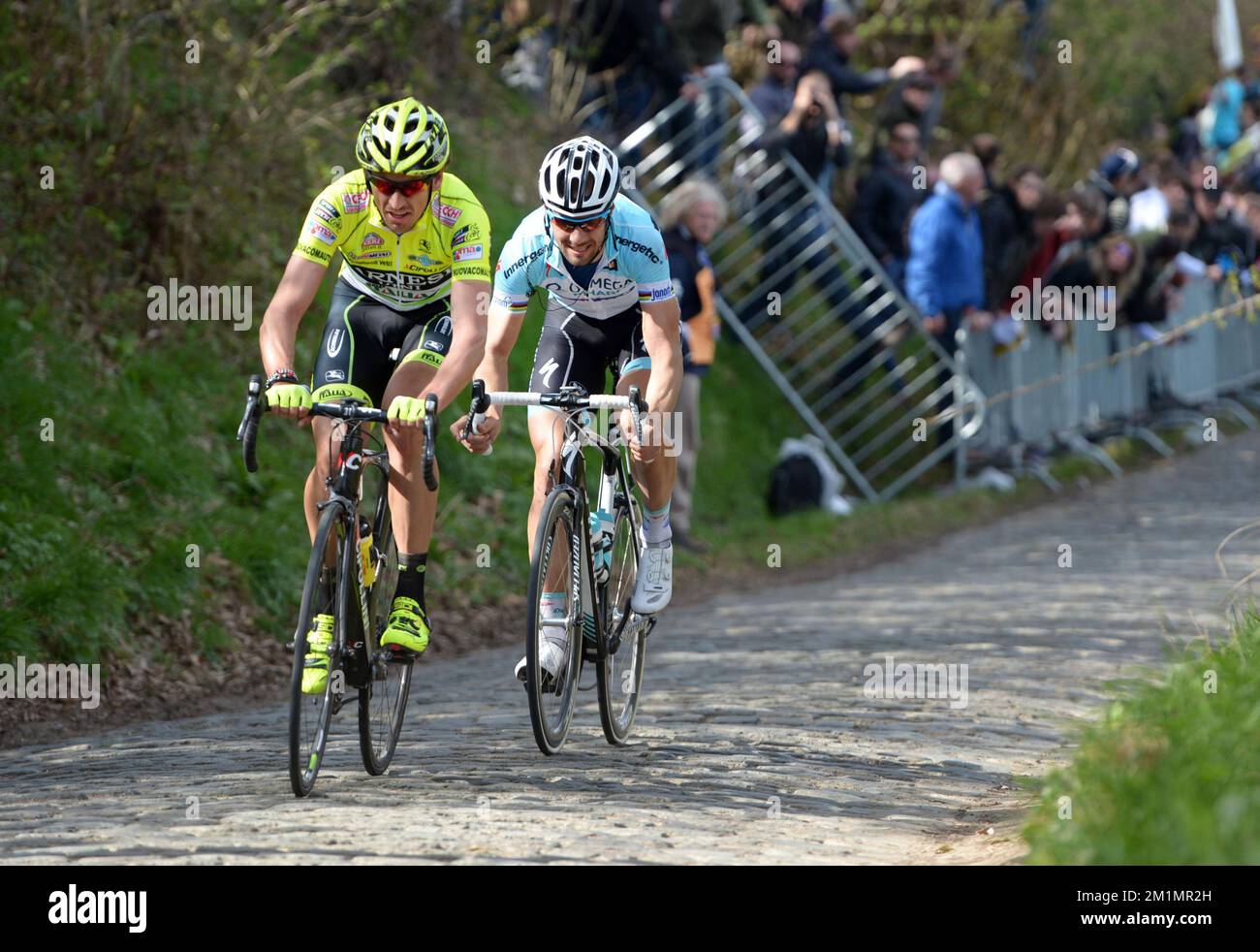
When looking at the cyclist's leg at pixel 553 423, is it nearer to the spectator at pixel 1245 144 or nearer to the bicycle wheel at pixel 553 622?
the bicycle wheel at pixel 553 622

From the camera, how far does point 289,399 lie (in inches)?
248

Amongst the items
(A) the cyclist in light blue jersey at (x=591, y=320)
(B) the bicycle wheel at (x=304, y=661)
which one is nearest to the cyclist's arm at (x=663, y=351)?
(A) the cyclist in light blue jersey at (x=591, y=320)

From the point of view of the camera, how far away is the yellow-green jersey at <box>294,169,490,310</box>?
7.02 m

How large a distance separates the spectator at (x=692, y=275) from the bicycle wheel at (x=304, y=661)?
19.6 ft

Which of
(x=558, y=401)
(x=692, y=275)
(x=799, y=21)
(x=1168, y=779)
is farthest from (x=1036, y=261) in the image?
(x=1168, y=779)

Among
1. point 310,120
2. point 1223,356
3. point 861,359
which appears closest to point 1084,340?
point 861,359

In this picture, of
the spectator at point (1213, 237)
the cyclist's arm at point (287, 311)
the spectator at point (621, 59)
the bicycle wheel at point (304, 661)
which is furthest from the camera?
the spectator at point (1213, 237)

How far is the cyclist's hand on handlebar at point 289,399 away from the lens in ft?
20.7

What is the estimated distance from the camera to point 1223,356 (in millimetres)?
22203

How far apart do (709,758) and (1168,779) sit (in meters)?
2.64

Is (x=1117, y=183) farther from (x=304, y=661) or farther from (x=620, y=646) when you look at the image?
(x=304, y=661)

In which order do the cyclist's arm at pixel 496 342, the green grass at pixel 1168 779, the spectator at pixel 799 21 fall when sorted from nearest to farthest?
1. the green grass at pixel 1168 779
2. the cyclist's arm at pixel 496 342
3. the spectator at pixel 799 21

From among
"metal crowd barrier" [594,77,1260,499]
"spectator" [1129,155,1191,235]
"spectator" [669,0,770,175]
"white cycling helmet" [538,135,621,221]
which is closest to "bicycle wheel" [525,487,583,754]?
"white cycling helmet" [538,135,621,221]

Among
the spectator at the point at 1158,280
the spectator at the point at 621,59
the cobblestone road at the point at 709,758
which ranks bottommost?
the cobblestone road at the point at 709,758
